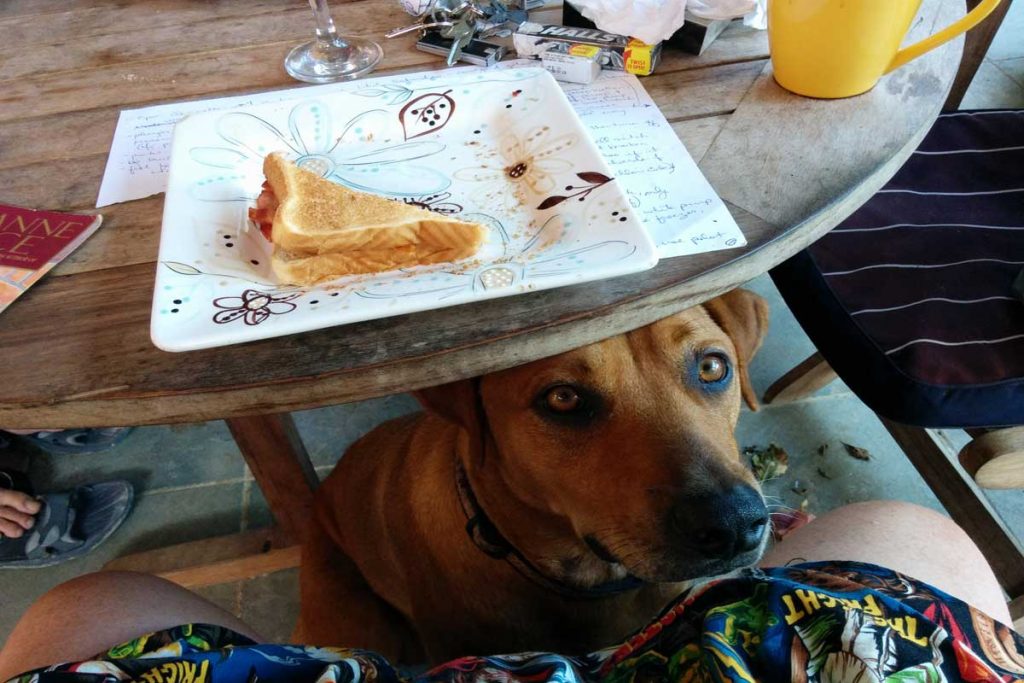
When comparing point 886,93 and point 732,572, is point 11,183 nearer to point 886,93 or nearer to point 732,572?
point 732,572

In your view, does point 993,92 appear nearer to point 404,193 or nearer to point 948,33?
point 948,33

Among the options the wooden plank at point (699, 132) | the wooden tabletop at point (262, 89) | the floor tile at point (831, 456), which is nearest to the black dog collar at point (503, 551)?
the wooden tabletop at point (262, 89)

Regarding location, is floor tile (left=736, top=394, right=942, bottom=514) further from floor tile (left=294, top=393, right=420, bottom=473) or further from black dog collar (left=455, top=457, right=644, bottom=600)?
floor tile (left=294, top=393, right=420, bottom=473)

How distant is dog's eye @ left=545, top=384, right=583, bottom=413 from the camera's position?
3.10 ft

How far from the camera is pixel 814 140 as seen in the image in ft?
3.05

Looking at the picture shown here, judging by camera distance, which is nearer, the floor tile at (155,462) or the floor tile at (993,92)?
the floor tile at (155,462)

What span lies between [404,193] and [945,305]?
96 cm

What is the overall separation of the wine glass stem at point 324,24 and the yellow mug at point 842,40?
0.65 metres

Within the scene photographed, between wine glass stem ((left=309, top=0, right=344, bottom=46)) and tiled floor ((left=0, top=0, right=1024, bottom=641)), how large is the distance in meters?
1.25

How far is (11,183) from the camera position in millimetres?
947

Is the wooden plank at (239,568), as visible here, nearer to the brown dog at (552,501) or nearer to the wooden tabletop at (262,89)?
the brown dog at (552,501)

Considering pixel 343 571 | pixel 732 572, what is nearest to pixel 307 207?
pixel 732 572

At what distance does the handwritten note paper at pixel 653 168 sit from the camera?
0.81 metres

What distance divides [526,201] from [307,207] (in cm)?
27
